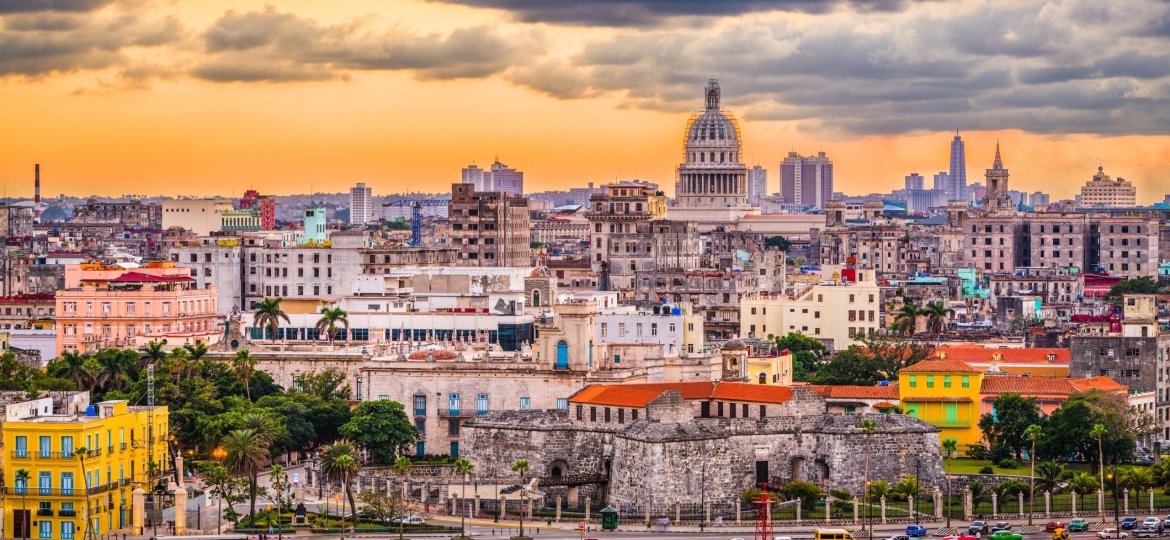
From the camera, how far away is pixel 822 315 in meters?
189

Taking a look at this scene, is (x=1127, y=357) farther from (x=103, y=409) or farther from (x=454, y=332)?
(x=103, y=409)

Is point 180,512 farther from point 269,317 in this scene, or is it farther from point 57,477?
point 269,317

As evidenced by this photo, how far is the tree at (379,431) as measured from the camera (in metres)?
118

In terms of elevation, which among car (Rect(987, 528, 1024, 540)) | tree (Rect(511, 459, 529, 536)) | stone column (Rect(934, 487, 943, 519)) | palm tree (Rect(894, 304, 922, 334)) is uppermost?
palm tree (Rect(894, 304, 922, 334))

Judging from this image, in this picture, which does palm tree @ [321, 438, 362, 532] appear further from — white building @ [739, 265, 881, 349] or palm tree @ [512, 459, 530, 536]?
white building @ [739, 265, 881, 349]

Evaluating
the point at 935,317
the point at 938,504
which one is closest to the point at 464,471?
the point at 938,504

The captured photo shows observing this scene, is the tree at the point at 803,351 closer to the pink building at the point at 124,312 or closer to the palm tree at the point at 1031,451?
the palm tree at the point at 1031,451

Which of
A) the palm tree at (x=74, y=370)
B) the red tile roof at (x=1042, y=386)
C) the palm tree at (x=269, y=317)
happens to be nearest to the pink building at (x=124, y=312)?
the palm tree at (x=269, y=317)

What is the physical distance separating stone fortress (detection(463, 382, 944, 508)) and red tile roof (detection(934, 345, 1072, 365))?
117ft

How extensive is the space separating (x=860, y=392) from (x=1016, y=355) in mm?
22002

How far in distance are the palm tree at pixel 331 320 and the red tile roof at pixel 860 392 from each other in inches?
1376

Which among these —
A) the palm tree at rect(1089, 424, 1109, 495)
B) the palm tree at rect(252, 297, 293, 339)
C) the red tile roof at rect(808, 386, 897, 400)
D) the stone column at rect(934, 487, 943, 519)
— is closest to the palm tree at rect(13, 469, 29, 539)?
the stone column at rect(934, 487, 943, 519)

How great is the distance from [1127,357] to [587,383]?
36.5 metres

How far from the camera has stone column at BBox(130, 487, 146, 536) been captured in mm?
101938
